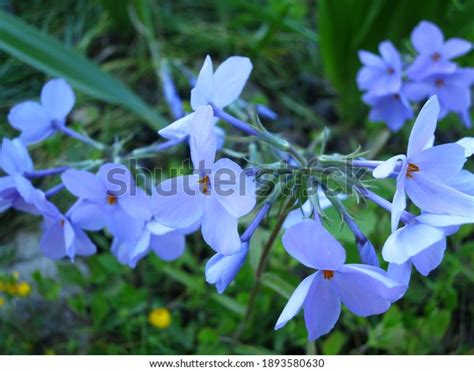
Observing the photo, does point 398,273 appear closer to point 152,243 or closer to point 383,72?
point 152,243

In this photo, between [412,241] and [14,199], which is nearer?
[412,241]

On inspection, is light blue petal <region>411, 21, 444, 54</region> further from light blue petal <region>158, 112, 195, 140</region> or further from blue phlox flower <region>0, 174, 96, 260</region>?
blue phlox flower <region>0, 174, 96, 260</region>

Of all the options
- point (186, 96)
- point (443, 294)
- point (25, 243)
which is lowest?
point (25, 243)

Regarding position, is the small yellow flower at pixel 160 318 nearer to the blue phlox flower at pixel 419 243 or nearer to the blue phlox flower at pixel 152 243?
the blue phlox flower at pixel 152 243

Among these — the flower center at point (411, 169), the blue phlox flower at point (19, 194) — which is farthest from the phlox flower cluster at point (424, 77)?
the blue phlox flower at point (19, 194)

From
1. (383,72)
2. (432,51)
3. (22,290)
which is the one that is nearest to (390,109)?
(383,72)
